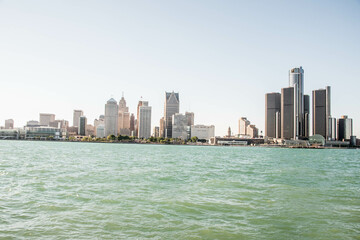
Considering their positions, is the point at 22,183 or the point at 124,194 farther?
the point at 22,183

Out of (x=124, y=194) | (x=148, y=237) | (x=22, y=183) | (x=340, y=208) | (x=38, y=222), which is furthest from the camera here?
(x=22, y=183)

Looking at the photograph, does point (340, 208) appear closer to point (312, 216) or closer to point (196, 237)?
point (312, 216)

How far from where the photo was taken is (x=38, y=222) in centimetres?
1171

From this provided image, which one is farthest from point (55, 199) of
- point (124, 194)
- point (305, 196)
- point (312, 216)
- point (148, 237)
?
point (305, 196)

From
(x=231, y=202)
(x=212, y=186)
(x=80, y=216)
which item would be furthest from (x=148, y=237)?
(x=212, y=186)

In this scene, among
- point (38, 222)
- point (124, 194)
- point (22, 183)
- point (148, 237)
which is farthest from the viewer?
point (22, 183)

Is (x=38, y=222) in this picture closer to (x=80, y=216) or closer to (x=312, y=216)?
(x=80, y=216)

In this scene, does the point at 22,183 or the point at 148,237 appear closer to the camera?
the point at 148,237

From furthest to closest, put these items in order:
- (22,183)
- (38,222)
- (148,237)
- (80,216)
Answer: (22,183)
(80,216)
(38,222)
(148,237)

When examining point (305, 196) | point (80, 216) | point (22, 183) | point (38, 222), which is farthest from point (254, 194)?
point (22, 183)

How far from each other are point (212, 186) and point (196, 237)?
11028 mm

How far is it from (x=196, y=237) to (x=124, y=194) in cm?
793

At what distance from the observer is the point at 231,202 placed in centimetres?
1603

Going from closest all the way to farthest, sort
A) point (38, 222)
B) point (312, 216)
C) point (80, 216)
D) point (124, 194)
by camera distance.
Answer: point (38, 222) < point (80, 216) < point (312, 216) < point (124, 194)
